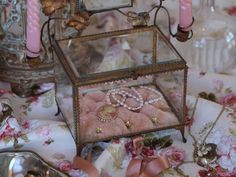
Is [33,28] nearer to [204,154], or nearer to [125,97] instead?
[125,97]

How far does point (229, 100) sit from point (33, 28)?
1.25ft

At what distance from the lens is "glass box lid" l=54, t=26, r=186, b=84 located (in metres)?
0.99

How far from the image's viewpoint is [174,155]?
103 centimetres

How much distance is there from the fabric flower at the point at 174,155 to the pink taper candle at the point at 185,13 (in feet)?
0.61

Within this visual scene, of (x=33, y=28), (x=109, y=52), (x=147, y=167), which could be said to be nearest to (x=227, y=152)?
(x=147, y=167)

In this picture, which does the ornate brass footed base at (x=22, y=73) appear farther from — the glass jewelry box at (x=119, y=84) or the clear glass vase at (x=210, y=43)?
the clear glass vase at (x=210, y=43)

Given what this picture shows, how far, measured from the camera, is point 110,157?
3.30 feet

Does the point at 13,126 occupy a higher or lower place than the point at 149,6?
lower

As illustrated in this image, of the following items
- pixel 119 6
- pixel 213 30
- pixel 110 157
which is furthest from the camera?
pixel 213 30

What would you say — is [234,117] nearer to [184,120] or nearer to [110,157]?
[184,120]

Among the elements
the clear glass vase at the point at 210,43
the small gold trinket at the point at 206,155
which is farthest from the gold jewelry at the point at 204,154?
the clear glass vase at the point at 210,43

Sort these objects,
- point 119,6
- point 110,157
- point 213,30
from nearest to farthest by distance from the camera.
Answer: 1. point 110,157
2. point 119,6
3. point 213,30

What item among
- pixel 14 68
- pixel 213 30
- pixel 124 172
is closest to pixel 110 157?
pixel 124 172

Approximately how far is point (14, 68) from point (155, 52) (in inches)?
9.7
